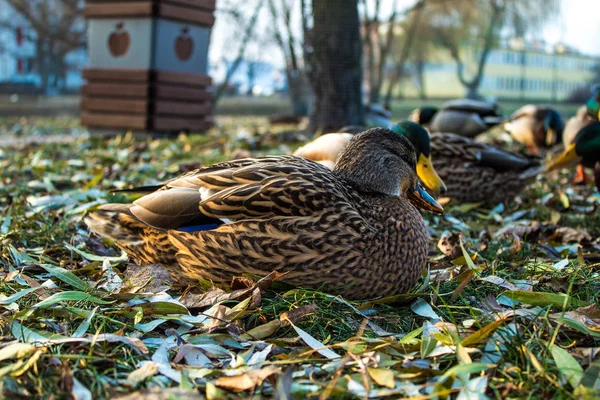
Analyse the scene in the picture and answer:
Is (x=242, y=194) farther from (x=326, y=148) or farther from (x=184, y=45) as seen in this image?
(x=184, y=45)

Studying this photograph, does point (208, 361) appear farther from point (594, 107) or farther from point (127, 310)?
point (594, 107)

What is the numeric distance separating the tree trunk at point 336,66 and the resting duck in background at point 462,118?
912mm

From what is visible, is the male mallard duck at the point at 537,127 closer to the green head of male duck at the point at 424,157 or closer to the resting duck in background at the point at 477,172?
the resting duck in background at the point at 477,172

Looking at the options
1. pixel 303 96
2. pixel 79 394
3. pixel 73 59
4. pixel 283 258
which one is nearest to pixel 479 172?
pixel 283 258

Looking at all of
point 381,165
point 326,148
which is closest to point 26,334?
point 381,165

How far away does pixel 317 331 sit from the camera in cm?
229

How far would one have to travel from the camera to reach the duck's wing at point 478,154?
4824 millimetres

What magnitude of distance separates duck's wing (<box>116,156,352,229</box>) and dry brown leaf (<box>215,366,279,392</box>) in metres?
0.80

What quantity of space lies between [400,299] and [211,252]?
0.74 meters

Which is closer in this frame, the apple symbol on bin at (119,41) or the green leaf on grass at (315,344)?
the green leaf on grass at (315,344)

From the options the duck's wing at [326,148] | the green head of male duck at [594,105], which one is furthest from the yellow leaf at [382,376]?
the green head of male duck at [594,105]

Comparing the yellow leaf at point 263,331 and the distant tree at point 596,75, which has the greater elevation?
the distant tree at point 596,75

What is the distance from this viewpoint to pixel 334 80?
8.22 m

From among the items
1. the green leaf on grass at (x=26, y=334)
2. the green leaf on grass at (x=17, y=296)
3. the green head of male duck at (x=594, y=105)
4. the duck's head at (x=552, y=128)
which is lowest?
the green leaf on grass at (x=26, y=334)
